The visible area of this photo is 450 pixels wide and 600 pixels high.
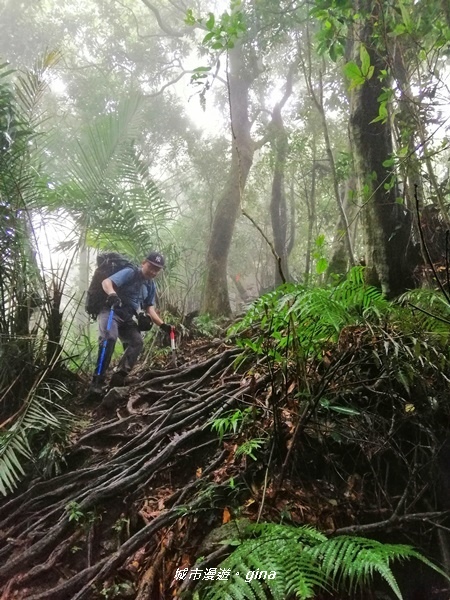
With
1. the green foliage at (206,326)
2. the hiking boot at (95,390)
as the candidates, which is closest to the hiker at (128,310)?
the hiking boot at (95,390)

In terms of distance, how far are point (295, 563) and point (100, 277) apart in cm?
326

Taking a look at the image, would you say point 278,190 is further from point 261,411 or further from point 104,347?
point 261,411

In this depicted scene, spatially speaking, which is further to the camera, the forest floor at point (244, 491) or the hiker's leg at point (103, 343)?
the hiker's leg at point (103, 343)

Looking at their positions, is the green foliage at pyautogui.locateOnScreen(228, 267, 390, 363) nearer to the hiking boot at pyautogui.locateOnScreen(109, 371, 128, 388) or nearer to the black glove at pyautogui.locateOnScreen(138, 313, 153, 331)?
the hiking boot at pyautogui.locateOnScreen(109, 371, 128, 388)

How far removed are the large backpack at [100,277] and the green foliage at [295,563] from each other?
2.91m

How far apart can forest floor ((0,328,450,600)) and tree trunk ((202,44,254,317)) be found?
395 cm

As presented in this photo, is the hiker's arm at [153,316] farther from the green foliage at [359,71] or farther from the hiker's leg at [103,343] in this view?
the green foliage at [359,71]

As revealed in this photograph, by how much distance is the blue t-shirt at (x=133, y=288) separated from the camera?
4.02m

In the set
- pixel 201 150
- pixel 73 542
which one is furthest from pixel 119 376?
pixel 201 150

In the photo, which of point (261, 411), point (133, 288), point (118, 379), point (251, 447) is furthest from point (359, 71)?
point (118, 379)

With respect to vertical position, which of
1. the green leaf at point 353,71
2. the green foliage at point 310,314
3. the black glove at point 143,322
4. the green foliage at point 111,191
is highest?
the green foliage at point 111,191

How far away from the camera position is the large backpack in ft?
13.0

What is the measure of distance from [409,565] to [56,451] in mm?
1958

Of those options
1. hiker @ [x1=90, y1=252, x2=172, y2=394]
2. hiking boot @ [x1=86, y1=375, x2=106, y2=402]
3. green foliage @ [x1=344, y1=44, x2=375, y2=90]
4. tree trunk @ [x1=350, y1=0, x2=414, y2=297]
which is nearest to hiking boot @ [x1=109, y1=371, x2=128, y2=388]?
hiker @ [x1=90, y1=252, x2=172, y2=394]
